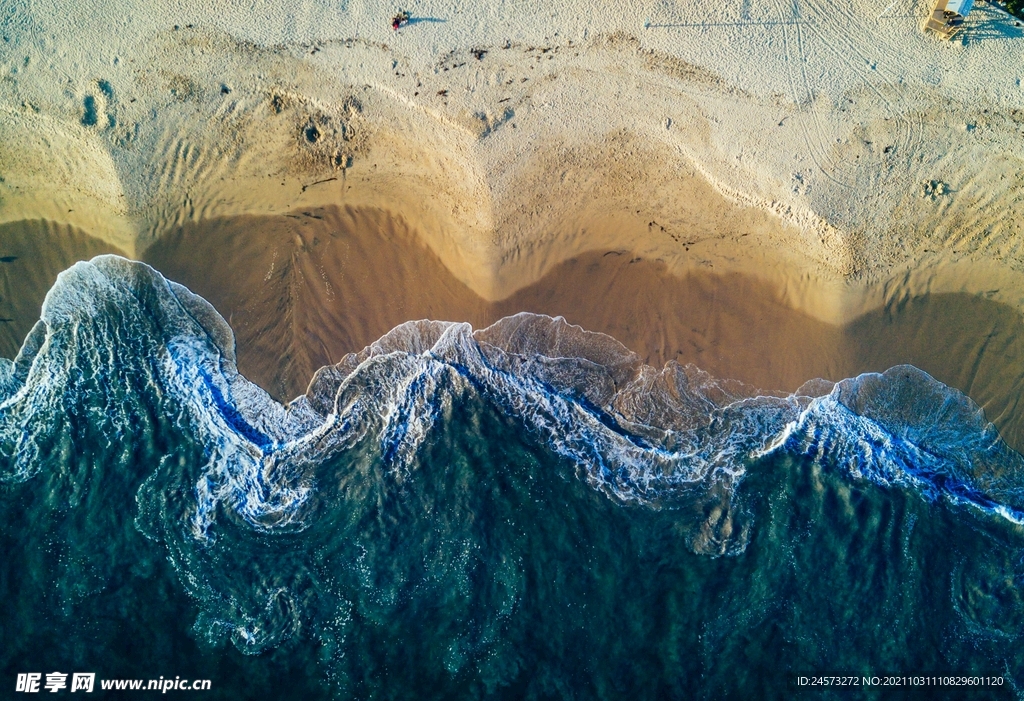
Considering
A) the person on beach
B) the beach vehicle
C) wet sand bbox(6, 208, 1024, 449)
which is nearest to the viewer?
the beach vehicle

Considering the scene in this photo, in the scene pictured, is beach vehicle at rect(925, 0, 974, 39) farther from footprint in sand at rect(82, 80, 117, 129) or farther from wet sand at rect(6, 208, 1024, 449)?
footprint in sand at rect(82, 80, 117, 129)

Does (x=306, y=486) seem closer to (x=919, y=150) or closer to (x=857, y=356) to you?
(x=857, y=356)

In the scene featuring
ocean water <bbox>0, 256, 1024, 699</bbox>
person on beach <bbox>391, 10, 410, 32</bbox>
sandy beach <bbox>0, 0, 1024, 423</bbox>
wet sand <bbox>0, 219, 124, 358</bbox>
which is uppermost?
person on beach <bbox>391, 10, 410, 32</bbox>

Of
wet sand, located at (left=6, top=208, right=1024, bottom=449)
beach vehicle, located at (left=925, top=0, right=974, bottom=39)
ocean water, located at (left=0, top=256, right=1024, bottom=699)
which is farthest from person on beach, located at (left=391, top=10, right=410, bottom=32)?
beach vehicle, located at (left=925, top=0, right=974, bottom=39)

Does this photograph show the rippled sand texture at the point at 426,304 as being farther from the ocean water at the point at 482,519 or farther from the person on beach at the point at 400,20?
the person on beach at the point at 400,20

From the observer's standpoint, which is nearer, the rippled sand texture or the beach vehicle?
the beach vehicle

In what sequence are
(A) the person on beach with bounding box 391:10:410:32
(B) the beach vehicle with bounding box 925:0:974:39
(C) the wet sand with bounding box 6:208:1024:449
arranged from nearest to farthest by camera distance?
(B) the beach vehicle with bounding box 925:0:974:39 < (A) the person on beach with bounding box 391:10:410:32 < (C) the wet sand with bounding box 6:208:1024:449
